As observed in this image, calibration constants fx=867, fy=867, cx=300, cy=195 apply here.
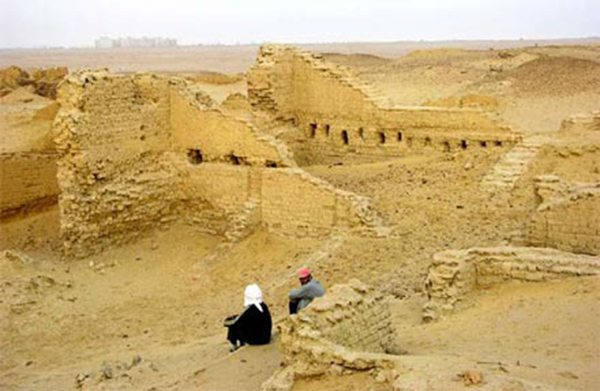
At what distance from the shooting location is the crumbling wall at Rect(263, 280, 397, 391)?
7.41m

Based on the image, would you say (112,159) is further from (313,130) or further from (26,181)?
(313,130)

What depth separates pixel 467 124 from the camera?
16.7m

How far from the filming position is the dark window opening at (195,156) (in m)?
17.0

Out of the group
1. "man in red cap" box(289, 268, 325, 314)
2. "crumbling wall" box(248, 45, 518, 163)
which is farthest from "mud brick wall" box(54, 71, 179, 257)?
"man in red cap" box(289, 268, 325, 314)

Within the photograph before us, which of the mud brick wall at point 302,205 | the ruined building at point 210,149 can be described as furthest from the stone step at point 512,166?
the mud brick wall at point 302,205

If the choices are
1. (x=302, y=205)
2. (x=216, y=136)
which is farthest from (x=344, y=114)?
(x=302, y=205)

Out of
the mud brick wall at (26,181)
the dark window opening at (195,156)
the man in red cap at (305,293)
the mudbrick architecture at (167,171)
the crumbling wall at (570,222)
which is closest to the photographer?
the man in red cap at (305,293)

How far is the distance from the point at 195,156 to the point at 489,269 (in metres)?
7.99

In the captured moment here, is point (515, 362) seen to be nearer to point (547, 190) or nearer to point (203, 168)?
point (547, 190)

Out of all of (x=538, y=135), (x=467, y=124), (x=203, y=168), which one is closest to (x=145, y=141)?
(x=203, y=168)

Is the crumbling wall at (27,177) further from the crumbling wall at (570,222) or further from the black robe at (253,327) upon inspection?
the crumbling wall at (570,222)

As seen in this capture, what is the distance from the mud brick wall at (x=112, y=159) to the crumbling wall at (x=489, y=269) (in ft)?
24.1

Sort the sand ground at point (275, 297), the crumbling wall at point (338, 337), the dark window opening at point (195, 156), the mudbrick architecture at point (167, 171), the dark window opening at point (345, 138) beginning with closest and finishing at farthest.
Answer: the crumbling wall at point (338, 337) < the sand ground at point (275, 297) < the mudbrick architecture at point (167, 171) < the dark window opening at point (195, 156) < the dark window opening at point (345, 138)

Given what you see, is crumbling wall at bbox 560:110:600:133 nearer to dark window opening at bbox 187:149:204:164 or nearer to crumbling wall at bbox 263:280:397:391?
dark window opening at bbox 187:149:204:164
